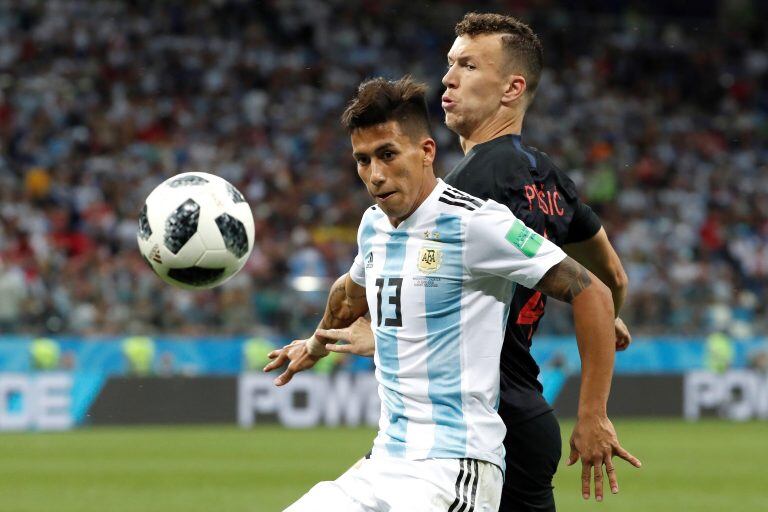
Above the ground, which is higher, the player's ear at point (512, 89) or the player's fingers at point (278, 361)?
the player's ear at point (512, 89)

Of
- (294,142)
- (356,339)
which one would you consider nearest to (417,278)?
(356,339)

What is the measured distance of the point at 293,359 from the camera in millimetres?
4570

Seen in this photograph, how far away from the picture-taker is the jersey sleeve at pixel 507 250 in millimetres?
3830

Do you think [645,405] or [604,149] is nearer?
[645,405]

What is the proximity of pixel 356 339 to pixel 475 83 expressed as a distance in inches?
37.9

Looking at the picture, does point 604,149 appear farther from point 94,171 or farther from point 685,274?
point 94,171

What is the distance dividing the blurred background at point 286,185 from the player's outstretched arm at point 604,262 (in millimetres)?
5344

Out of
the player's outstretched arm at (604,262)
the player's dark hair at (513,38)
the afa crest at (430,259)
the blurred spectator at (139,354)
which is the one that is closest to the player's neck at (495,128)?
the player's dark hair at (513,38)

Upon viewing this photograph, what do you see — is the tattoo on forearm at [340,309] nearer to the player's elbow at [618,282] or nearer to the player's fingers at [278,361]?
the player's fingers at [278,361]

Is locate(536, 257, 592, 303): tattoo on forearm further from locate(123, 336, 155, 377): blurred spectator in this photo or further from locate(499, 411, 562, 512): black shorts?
locate(123, 336, 155, 377): blurred spectator

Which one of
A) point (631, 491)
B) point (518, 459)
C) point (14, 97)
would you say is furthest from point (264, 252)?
point (518, 459)

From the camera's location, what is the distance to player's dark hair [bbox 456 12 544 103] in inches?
176

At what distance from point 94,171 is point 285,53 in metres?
5.39

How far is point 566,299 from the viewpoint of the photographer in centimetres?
388
